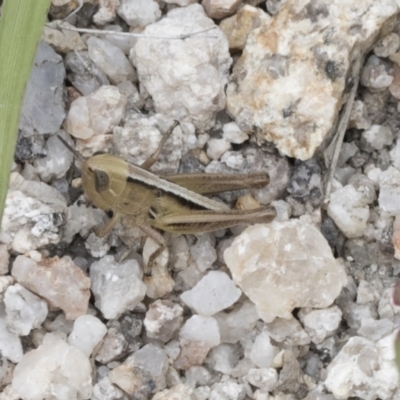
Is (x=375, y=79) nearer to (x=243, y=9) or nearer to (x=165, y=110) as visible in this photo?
(x=243, y=9)

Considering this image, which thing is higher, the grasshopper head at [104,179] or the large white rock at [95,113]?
the large white rock at [95,113]

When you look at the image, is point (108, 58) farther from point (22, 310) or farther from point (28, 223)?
point (22, 310)

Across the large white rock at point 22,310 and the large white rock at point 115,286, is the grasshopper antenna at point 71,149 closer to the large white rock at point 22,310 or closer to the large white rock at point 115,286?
the large white rock at point 115,286

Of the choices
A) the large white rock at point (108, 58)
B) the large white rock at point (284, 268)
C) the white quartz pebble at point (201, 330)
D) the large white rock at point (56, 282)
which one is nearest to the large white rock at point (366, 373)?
the large white rock at point (284, 268)

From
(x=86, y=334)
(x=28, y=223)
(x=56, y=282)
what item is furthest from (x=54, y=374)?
(x=28, y=223)

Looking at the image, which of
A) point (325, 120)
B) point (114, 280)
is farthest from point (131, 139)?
point (325, 120)

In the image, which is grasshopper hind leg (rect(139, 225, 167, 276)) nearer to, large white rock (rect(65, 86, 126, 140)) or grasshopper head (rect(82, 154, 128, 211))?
grasshopper head (rect(82, 154, 128, 211))
